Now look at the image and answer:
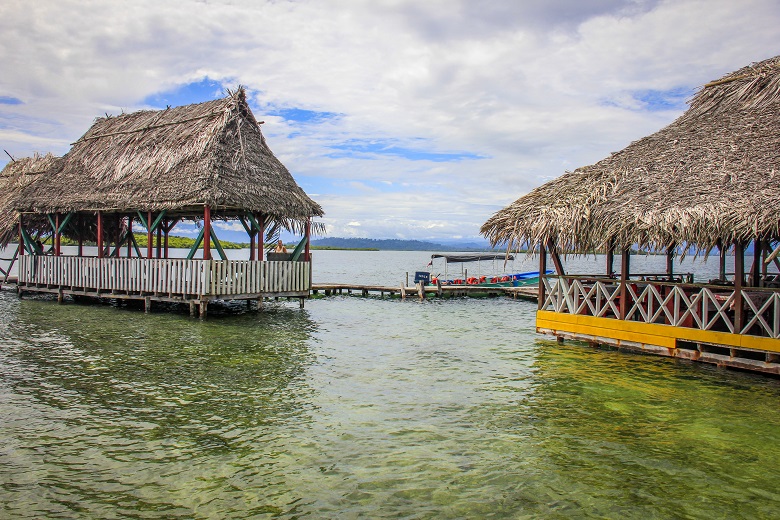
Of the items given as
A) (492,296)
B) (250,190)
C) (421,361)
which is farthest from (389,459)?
(492,296)

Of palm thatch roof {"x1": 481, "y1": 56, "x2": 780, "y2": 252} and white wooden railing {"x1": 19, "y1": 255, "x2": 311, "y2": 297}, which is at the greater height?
palm thatch roof {"x1": 481, "y1": 56, "x2": 780, "y2": 252}

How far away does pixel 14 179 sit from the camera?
84.7ft

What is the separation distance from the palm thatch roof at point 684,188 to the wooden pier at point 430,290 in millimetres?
14330

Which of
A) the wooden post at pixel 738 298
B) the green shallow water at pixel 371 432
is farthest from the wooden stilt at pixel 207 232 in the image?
the wooden post at pixel 738 298

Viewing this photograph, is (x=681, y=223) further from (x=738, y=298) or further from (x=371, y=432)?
(x=371, y=432)

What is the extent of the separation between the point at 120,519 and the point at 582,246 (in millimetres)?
10129

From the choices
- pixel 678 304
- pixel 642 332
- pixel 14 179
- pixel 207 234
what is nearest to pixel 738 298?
pixel 678 304

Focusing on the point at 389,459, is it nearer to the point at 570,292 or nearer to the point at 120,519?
the point at 120,519

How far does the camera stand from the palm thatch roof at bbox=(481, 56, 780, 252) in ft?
33.3

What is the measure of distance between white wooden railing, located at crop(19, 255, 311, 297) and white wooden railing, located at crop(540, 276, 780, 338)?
27.7 ft

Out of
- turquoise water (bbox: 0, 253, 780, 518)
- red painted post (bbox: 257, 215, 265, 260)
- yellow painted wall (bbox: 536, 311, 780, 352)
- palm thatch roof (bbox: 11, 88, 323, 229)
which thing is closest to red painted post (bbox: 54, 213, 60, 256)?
palm thatch roof (bbox: 11, 88, 323, 229)

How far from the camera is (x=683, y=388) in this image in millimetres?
9602

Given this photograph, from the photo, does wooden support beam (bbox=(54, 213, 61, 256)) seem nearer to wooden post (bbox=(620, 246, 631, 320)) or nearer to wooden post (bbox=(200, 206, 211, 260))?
Answer: wooden post (bbox=(200, 206, 211, 260))

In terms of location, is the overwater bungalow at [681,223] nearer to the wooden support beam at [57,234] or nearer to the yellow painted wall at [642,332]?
the yellow painted wall at [642,332]
